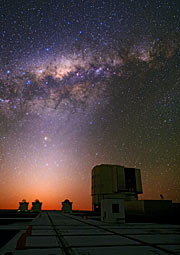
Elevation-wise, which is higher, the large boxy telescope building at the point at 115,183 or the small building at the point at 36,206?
the large boxy telescope building at the point at 115,183

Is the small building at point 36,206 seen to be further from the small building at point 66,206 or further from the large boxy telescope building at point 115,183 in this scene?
the large boxy telescope building at point 115,183

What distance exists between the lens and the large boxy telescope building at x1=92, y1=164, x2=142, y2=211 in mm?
53469

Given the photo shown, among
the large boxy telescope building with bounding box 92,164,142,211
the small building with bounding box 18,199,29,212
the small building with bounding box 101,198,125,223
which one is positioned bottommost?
the small building with bounding box 18,199,29,212

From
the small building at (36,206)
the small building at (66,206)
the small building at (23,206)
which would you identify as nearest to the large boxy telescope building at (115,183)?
the small building at (66,206)

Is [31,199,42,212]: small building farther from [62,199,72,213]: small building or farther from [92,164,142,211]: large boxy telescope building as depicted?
[92,164,142,211]: large boxy telescope building

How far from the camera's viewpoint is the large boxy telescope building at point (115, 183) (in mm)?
53469

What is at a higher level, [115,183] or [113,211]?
[115,183]

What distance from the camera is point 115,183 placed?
176 ft

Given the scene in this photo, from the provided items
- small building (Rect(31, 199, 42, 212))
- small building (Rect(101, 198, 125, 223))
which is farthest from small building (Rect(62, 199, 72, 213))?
small building (Rect(101, 198, 125, 223))

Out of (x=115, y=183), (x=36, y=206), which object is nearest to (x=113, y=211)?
(x=115, y=183)

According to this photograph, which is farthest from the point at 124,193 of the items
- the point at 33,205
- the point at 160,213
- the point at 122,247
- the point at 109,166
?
the point at 33,205

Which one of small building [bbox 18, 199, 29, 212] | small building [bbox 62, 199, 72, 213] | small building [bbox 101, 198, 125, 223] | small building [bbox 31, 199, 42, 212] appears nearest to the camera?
small building [bbox 101, 198, 125, 223]

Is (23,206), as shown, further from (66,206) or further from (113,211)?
(113,211)

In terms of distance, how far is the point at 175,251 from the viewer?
22.6ft
